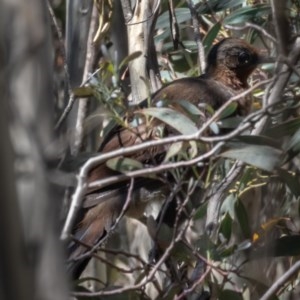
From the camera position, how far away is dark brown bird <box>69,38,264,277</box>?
321 cm

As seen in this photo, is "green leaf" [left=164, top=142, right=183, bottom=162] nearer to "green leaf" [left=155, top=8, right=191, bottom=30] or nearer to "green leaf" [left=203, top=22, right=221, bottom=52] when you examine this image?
"green leaf" [left=203, top=22, right=221, bottom=52]

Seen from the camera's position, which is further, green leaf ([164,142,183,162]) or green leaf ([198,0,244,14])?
→ green leaf ([198,0,244,14])

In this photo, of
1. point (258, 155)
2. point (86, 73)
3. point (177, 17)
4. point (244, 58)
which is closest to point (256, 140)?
point (258, 155)

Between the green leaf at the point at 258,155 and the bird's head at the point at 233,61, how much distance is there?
1.47 meters

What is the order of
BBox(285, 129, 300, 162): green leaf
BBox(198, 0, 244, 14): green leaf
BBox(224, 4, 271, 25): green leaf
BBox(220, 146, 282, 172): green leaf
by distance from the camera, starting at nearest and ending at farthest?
BBox(220, 146, 282, 172): green leaf
BBox(285, 129, 300, 162): green leaf
BBox(224, 4, 271, 25): green leaf
BBox(198, 0, 244, 14): green leaf

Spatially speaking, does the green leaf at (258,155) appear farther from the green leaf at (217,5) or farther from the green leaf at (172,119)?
the green leaf at (217,5)

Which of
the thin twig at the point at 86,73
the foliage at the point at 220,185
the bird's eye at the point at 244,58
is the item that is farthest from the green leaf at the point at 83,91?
the bird's eye at the point at 244,58

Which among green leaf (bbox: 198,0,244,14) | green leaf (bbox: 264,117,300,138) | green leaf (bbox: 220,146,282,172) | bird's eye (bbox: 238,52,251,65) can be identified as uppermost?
green leaf (bbox: 198,0,244,14)

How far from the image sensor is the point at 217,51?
159 inches

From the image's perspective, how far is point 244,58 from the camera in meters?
4.04

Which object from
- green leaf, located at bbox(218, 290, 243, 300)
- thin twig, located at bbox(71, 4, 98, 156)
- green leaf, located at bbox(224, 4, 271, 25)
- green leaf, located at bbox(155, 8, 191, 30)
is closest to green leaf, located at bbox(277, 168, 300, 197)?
green leaf, located at bbox(218, 290, 243, 300)

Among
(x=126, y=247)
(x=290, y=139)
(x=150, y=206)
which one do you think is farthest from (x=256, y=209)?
(x=126, y=247)

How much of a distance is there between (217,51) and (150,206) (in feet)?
2.80

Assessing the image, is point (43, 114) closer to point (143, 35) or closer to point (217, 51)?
point (143, 35)
